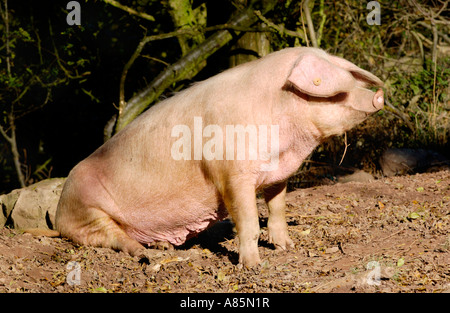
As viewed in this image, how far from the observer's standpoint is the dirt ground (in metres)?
3.60

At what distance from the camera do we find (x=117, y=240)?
457 centimetres

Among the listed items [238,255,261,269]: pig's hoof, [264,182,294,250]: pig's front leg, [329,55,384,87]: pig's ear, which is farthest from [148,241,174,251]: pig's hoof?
[329,55,384,87]: pig's ear

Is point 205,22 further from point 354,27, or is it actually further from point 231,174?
point 231,174

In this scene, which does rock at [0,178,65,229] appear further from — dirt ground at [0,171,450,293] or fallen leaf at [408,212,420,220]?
fallen leaf at [408,212,420,220]

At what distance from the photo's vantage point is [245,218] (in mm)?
3889

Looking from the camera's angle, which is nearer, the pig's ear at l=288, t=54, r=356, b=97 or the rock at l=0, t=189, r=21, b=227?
the pig's ear at l=288, t=54, r=356, b=97

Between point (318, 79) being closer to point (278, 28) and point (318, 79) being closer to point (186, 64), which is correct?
point (278, 28)

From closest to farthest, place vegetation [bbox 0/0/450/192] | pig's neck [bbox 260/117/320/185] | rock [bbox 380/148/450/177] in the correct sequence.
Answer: pig's neck [bbox 260/117/320/185]
vegetation [bbox 0/0/450/192]
rock [bbox 380/148/450/177]

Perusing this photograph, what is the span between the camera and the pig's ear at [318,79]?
377cm

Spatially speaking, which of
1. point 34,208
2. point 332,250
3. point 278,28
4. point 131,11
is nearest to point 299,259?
point 332,250

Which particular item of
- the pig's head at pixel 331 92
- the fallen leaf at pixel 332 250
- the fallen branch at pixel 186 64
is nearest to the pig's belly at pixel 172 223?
the fallen leaf at pixel 332 250

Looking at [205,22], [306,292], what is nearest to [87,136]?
[205,22]

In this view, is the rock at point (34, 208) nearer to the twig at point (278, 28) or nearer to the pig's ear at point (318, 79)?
the twig at point (278, 28)

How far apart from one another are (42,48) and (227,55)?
3.24 meters
